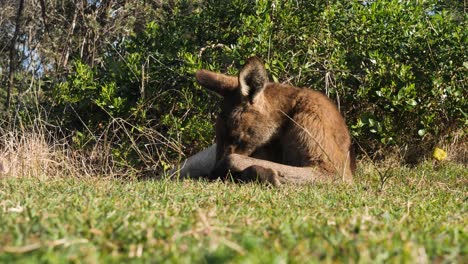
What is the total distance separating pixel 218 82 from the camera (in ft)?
26.0

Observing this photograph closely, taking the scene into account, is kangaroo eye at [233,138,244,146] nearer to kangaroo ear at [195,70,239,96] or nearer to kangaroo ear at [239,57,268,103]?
kangaroo ear at [239,57,268,103]

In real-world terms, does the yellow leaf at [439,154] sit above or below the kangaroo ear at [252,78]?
below

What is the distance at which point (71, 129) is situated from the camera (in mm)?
10914

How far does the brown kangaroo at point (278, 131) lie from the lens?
7156 mm

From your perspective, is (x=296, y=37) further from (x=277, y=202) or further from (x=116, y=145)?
(x=277, y=202)

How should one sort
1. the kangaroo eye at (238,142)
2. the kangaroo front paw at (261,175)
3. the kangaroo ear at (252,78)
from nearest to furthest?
the kangaroo front paw at (261,175)
the kangaroo ear at (252,78)
the kangaroo eye at (238,142)

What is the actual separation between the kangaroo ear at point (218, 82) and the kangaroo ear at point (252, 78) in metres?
0.32

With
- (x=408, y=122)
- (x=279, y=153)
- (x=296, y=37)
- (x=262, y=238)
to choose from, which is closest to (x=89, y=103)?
(x=296, y=37)

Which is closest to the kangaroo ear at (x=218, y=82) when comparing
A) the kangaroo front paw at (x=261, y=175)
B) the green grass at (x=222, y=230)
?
the kangaroo front paw at (x=261, y=175)

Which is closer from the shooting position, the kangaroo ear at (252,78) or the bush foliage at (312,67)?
the kangaroo ear at (252,78)

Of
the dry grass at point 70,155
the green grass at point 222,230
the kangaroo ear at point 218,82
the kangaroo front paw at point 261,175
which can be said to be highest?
the kangaroo ear at point 218,82

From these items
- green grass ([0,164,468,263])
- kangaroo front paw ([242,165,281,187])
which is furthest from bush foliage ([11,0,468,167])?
green grass ([0,164,468,263])

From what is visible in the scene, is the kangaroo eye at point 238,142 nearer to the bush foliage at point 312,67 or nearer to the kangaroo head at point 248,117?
the kangaroo head at point 248,117

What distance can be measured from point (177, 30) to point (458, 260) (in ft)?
30.0
